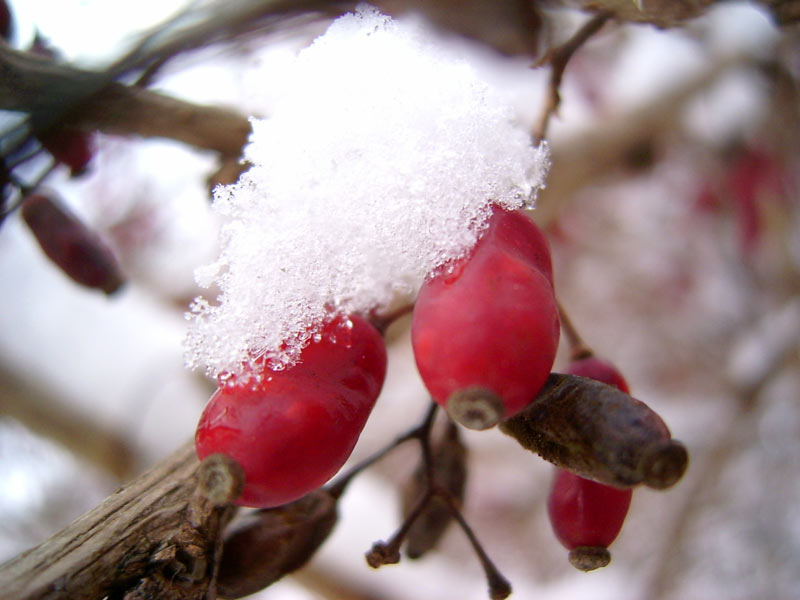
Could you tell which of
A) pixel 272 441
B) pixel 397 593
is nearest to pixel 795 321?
pixel 397 593

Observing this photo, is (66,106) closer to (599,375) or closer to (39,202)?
(39,202)

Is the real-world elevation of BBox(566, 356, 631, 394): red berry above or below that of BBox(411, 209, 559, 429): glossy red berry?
below

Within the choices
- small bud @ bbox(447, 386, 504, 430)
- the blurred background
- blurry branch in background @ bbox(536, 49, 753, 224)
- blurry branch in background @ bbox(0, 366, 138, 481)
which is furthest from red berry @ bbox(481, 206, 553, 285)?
blurry branch in background @ bbox(0, 366, 138, 481)

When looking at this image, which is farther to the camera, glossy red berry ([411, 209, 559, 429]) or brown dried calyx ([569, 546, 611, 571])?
brown dried calyx ([569, 546, 611, 571])

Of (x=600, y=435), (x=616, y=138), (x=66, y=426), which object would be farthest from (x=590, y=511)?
(x=66, y=426)

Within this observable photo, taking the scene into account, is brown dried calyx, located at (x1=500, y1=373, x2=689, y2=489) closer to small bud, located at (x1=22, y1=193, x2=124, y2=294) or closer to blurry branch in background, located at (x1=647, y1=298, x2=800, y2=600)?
small bud, located at (x1=22, y1=193, x2=124, y2=294)

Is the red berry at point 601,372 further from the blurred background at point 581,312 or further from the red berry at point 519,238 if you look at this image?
the blurred background at point 581,312

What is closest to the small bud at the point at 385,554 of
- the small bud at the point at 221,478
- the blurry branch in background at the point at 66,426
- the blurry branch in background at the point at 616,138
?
the small bud at the point at 221,478
